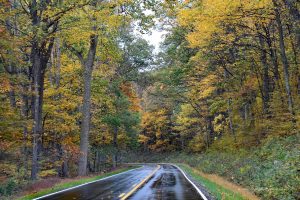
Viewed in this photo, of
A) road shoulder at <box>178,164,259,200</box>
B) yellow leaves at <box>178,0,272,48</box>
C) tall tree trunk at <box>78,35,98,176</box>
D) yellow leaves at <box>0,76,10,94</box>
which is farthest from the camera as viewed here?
tall tree trunk at <box>78,35,98,176</box>

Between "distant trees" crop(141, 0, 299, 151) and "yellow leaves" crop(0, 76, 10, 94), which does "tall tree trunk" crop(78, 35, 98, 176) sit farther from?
"yellow leaves" crop(0, 76, 10, 94)

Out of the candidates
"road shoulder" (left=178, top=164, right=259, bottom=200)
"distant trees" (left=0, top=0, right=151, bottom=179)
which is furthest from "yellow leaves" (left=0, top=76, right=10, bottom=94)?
"road shoulder" (left=178, top=164, right=259, bottom=200)

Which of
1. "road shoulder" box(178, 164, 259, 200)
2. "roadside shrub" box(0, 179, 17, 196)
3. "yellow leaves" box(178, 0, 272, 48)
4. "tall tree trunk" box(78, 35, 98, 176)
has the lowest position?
"road shoulder" box(178, 164, 259, 200)

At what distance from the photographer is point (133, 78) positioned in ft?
132

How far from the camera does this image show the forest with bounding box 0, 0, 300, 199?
1539cm

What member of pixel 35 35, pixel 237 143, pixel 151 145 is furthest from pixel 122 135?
pixel 35 35

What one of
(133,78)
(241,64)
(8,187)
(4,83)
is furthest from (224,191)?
(133,78)

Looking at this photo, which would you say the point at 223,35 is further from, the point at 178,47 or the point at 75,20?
the point at 178,47

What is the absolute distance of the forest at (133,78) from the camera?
606 inches

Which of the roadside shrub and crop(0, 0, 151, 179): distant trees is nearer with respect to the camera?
the roadside shrub

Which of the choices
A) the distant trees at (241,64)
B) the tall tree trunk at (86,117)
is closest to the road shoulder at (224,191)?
the distant trees at (241,64)

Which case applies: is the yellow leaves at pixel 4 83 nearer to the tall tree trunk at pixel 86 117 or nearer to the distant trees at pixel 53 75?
the distant trees at pixel 53 75

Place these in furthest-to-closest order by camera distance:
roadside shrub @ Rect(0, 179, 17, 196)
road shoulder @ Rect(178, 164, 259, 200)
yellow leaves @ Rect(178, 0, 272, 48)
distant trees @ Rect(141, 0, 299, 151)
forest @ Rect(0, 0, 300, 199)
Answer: distant trees @ Rect(141, 0, 299, 151) → yellow leaves @ Rect(178, 0, 272, 48) → forest @ Rect(0, 0, 300, 199) → roadside shrub @ Rect(0, 179, 17, 196) → road shoulder @ Rect(178, 164, 259, 200)

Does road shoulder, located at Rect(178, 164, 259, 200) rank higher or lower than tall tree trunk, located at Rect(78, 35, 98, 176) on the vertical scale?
lower
